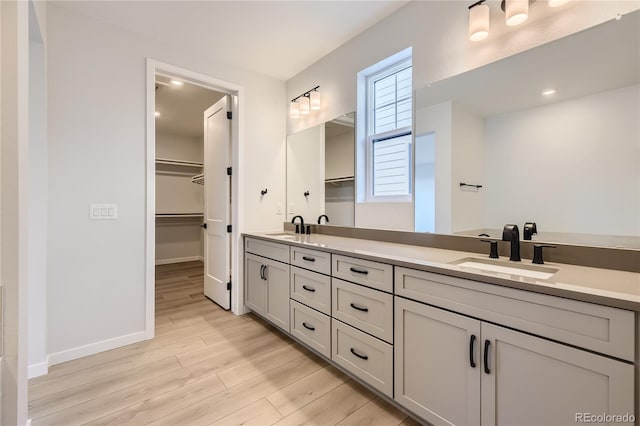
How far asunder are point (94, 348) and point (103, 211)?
3.45ft

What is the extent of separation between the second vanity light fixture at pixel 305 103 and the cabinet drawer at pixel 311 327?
74.0 inches

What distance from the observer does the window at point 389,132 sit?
2156 millimetres

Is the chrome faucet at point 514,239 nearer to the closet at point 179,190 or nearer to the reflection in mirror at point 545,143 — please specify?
the reflection in mirror at point 545,143

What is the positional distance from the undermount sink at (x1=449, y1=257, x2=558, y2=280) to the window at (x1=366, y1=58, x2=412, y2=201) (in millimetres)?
711

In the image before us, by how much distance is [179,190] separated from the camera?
5559mm

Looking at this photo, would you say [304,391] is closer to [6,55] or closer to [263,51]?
[6,55]

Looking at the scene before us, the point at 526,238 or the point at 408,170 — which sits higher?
the point at 408,170

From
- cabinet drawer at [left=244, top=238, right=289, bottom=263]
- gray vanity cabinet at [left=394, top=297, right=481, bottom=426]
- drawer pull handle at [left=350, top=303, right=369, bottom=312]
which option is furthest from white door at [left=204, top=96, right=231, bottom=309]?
gray vanity cabinet at [left=394, top=297, right=481, bottom=426]

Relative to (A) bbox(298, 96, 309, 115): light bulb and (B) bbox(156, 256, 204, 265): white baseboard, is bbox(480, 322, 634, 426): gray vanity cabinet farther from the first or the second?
(B) bbox(156, 256, 204, 265): white baseboard

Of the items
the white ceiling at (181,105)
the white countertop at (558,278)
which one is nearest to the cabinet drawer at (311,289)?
Result: the white countertop at (558,278)

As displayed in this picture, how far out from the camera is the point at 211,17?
2143 mm

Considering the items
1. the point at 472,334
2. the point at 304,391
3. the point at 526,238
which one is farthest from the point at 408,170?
the point at 304,391

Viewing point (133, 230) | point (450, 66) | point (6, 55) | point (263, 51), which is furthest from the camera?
point (263, 51)

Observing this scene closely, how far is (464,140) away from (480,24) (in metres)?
0.63
